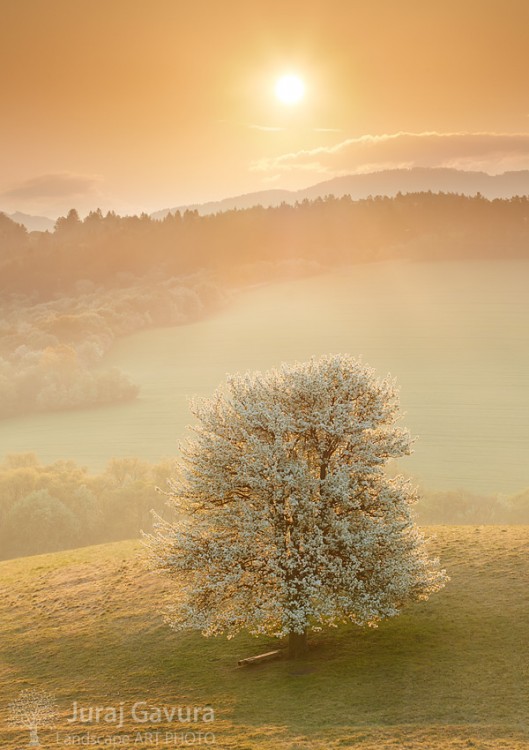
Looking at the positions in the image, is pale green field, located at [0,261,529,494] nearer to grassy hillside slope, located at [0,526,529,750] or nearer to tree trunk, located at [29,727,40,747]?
→ grassy hillside slope, located at [0,526,529,750]

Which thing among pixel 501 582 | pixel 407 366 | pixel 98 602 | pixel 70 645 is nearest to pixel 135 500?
pixel 98 602

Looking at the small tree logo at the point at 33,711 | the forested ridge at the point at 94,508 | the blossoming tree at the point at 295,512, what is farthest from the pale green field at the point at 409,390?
the small tree logo at the point at 33,711

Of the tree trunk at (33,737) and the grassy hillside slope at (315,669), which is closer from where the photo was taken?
the grassy hillside slope at (315,669)

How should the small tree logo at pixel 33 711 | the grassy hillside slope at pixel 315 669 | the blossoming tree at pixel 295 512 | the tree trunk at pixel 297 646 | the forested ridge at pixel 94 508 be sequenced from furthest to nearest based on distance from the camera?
the forested ridge at pixel 94 508 < the tree trunk at pixel 297 646 < the blossoming tree at pixel 295 512 < the small tree logo at pixel 33 711 < the grassy hillside slope at pixel 315 669

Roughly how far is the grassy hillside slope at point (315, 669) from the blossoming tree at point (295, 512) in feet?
8.22

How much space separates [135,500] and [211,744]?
7570cm

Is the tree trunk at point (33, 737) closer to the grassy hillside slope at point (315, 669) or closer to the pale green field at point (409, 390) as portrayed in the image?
the grassy hillside slope at point (315, 669)

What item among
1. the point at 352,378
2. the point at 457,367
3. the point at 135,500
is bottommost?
the point at 135,500

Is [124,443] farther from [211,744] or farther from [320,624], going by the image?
[211,744]

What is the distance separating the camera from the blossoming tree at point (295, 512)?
3177cm

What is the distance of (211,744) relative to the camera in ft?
84.8

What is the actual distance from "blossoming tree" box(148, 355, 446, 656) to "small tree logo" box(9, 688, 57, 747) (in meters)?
6.63

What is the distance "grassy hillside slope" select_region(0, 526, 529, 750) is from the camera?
86.4ft

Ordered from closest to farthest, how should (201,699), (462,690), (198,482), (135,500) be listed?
(462,690) → (201,699) → (198,482) → (135,500)
